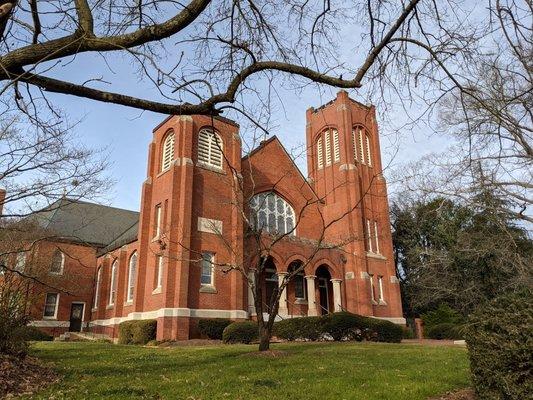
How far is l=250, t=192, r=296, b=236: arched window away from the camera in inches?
1144

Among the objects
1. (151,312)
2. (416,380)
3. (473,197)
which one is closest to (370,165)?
(473,197)

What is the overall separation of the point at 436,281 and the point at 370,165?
32.1 ft

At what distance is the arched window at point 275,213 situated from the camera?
29.0 metres

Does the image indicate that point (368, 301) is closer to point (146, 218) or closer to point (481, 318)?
point (146, 218)

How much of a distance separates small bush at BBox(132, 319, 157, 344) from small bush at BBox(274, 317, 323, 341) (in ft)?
20.4

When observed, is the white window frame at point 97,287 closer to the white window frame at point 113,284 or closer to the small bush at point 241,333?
the white window frame at point 113,284

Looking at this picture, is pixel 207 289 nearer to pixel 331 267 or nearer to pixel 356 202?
pixel 331 267

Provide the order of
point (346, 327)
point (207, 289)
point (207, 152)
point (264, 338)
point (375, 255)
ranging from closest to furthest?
point (264, 338) < point (346, 327) < point (207, 289) < point (207, 152) < point (375, 255)

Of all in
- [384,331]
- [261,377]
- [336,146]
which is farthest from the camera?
[336,146]

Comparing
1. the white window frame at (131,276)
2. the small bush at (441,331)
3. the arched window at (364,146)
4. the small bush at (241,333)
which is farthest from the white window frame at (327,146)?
the small bush at (241,333)

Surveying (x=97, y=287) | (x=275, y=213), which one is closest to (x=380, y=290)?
(x=275, y=213)

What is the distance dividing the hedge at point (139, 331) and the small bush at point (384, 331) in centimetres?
1037

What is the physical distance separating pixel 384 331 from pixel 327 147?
1691cm

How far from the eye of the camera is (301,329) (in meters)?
19.9
